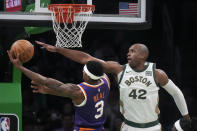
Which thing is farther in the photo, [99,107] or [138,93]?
[138,93]

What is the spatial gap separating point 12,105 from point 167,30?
4487mm

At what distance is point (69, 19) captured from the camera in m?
7.54

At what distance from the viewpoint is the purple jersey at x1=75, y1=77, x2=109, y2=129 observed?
22.3 feet

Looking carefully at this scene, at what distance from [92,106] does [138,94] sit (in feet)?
2.16

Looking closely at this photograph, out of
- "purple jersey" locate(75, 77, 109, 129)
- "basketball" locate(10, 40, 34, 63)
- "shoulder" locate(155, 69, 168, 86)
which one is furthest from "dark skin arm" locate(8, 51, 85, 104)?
"shoulder" locate(155, 69, 168, 86)

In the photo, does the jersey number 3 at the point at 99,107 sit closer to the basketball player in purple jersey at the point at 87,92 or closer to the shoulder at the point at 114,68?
Answer: the basketball player in purple jersey at the point at 87,92

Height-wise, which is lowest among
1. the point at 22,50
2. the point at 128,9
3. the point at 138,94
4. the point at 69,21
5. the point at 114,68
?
the point at 138,94

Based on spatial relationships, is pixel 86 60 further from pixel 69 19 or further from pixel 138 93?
pixel 138 93

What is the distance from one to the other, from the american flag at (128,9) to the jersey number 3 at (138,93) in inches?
58.1

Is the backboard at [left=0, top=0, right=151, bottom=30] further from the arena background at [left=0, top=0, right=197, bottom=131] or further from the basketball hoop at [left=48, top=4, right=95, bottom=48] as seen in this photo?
the arena background at [left=0, top=0, right=197, bottom=131]

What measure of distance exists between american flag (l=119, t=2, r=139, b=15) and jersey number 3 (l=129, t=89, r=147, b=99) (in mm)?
1474

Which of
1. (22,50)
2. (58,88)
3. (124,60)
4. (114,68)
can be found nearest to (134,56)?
(114,68)

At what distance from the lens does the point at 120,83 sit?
7184mm

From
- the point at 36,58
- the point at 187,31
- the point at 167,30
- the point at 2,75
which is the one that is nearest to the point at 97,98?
the point at 2,75
